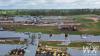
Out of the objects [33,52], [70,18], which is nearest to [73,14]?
[70,18]

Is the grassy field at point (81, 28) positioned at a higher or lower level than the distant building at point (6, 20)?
lower

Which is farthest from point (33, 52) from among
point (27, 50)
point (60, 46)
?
point (60, 46)

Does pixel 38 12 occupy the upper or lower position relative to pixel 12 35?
upper

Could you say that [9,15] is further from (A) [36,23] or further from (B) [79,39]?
(B) [79,39]

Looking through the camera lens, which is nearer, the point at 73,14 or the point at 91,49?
the point at 91,49

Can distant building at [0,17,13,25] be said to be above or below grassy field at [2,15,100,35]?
above

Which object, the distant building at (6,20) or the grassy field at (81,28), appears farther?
the distant building at (6,20)

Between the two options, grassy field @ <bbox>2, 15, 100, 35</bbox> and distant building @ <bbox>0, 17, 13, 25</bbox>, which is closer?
grassy field @ <bbox>2, 15, 100, 35</bbox>

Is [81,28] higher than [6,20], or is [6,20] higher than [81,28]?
[6,20]

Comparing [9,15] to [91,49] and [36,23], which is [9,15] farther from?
[91,49]
